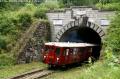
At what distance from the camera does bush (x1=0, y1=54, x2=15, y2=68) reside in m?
24.0

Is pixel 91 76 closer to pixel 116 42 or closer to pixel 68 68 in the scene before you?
pixel 116 42

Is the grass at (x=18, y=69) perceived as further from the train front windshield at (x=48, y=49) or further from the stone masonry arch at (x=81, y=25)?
the stone masonry arch at (x=81, y=25)

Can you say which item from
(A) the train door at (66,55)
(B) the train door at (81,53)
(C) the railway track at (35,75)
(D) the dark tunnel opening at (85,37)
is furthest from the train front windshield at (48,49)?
(D) the dark tunnel opening at (85,37)

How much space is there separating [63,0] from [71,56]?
51.5ft

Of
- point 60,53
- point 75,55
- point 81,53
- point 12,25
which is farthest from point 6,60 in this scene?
point 81,53

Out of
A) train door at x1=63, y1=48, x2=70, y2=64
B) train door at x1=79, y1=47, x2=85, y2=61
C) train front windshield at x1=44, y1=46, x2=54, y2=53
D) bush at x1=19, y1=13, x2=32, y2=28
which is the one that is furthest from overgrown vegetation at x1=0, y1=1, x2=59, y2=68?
train door at x1=79, y1=47, x2=85, y2=61

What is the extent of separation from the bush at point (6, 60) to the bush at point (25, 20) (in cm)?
468

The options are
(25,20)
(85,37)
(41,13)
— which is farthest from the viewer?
(85,37)

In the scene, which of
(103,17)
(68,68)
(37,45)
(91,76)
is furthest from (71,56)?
(91,76)

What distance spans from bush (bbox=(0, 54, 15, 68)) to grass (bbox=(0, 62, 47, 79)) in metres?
0.56

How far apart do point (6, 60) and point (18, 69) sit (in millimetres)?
1562

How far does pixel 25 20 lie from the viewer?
95.8ft

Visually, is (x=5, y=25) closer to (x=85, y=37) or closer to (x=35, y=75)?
(x=35, y=75)

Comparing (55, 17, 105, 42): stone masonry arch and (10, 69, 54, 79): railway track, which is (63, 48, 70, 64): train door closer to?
(10, 69, 54, 79): railway track
